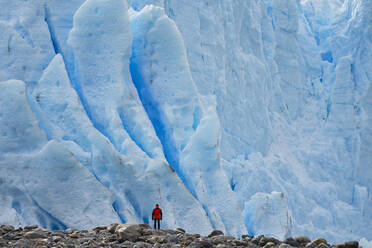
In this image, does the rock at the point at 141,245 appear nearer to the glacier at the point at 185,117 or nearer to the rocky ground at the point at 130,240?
the rocky ground at the point at 130,240

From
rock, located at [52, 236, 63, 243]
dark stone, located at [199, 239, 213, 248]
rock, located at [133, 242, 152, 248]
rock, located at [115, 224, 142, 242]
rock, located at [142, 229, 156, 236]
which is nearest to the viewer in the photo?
rock, located at [133, 242, 152, 248]

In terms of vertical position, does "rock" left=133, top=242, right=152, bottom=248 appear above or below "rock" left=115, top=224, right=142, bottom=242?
below

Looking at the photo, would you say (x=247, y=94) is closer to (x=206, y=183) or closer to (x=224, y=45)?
(x=224, y=45)

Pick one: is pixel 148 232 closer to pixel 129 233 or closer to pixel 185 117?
pixel 129 233

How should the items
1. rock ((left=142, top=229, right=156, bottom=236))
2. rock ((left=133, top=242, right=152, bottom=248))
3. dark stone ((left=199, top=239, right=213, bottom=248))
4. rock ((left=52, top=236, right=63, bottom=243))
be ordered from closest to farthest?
1. rock ((left=133, top=242, right=152, bottom=248))
2. dark stone ((left=199, top=239, right=213, bottom=248))
3. rock ((left=52, top=236, right=63, bottom=243))
4. rock ((left=142, top=229, right=156, bottom=236))

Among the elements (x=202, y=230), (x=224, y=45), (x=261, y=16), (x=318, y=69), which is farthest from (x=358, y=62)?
(x=202, y=230)

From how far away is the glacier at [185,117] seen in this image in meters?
9.16

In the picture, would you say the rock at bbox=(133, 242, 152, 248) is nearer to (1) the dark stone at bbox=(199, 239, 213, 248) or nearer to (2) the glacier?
(1) the dark stone at bbox=(199, 239, 213, 248)

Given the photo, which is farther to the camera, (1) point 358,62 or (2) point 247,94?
(1) point 358,62

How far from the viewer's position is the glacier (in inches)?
360

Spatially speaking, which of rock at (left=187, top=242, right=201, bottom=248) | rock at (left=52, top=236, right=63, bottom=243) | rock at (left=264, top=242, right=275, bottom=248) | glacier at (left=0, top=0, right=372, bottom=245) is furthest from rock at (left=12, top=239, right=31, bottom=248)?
glacier at (left=0, top=0, right=372, bottom=245)

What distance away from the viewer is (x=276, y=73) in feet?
58.8

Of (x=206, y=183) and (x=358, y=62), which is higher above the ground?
(x=358, y=62)

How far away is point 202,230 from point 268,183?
5612 mm
